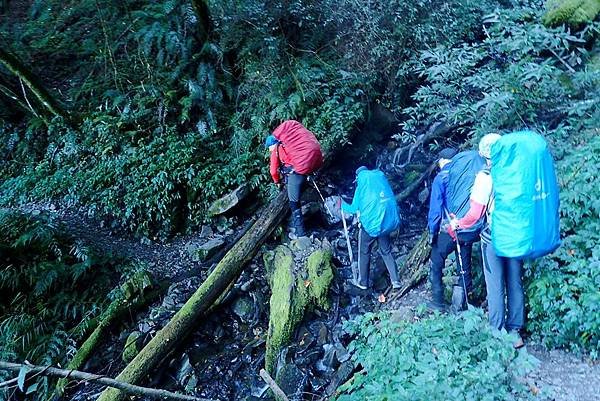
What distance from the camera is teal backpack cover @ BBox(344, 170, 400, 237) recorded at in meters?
5.27

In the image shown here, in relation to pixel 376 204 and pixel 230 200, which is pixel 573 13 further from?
pixel 230 200

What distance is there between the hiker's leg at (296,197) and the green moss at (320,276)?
0.97m

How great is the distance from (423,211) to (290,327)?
136 inches

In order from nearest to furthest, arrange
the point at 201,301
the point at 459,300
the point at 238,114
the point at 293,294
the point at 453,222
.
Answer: the point at 453,222
the point at 459,300
the point at 293,294
the point at 201,301
the point at 238,114

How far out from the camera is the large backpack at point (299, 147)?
6551 mm

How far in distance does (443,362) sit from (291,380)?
245 cm

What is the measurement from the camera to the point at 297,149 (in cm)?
656

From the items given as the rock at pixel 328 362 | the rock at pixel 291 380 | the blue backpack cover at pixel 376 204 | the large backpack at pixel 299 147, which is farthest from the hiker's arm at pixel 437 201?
the rock at pixel 291 380

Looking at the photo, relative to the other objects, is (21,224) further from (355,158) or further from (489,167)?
(489,167)

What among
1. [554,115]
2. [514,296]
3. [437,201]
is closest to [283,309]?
[437,201]

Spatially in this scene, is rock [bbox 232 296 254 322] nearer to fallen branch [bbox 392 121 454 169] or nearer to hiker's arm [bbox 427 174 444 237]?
hiker's arm [bbox 427 174 444 237]

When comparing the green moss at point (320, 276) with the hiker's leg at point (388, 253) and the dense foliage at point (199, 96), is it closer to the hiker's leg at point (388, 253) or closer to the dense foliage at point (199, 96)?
the hiker's leg at point (388, 253)

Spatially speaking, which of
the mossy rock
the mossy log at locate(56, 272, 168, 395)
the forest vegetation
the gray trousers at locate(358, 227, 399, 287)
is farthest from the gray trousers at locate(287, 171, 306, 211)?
the mossy rock

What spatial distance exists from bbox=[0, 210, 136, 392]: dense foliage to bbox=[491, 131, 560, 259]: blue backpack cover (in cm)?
642
